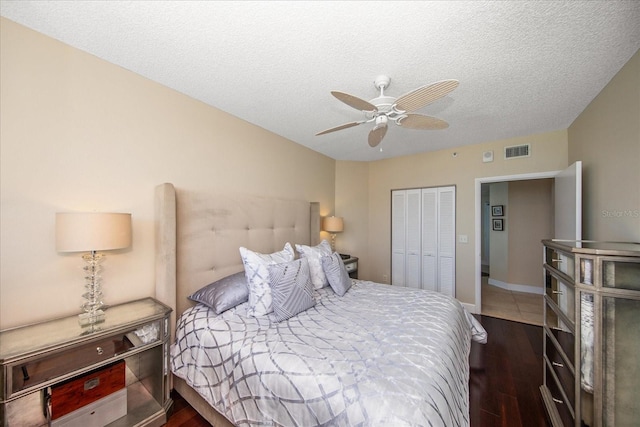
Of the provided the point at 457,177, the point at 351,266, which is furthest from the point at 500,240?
the point at 351,266

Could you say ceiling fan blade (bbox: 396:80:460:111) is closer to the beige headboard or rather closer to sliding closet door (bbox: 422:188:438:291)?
the beige headboard

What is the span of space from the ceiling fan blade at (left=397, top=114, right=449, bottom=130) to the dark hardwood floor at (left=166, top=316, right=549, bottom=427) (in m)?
2.16

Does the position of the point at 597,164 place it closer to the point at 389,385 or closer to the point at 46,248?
the point at 389,385

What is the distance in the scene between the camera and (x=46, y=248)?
1.52 m

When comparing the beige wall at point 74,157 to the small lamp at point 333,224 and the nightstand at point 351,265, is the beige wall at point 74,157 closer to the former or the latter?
the small lamp at point 333,224

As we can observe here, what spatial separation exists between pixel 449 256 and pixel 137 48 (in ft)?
14.1

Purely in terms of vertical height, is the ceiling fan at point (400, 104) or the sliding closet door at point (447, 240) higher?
the ceiling fan at point (400, 104)

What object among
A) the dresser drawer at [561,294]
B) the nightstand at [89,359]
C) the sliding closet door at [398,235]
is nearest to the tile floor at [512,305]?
the sliding closet door at [398,235]

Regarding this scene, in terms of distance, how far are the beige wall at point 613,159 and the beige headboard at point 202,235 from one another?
300 centimetres

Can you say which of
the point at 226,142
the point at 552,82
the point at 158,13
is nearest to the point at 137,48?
the point at 158,13

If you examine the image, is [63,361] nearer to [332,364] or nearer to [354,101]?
[332,364]

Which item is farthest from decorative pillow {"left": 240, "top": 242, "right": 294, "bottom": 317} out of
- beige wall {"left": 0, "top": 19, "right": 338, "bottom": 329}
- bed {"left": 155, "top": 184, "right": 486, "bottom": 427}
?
beige wall {"left": 0, "top": 19, "right": 338, "bottom": 329}

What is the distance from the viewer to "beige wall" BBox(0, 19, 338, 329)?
4.69 feet

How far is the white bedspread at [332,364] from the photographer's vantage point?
1046 millimetres
